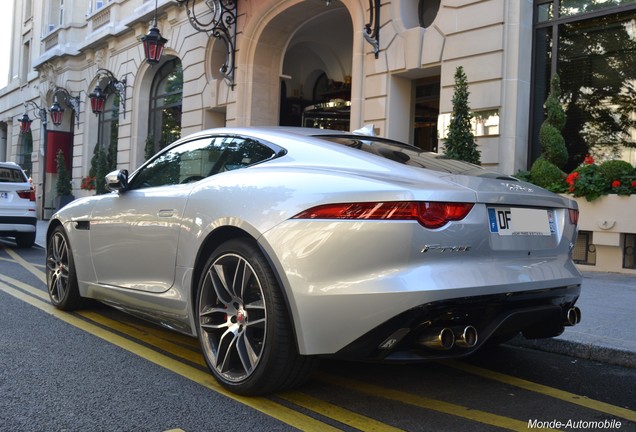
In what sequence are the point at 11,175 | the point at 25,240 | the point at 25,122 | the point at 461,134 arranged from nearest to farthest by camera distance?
the point at 461,134 < the point at 11,175 < the point at 25,240 < the point at 25,122

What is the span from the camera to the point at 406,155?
362 centimetres

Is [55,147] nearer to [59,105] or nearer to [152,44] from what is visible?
[59,105]

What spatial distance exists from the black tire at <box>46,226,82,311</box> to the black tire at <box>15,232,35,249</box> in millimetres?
7069

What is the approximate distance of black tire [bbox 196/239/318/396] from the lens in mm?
3035

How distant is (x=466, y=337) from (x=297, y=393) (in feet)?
3.33

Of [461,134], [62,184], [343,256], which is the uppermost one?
[461,134]

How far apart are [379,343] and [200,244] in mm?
1283

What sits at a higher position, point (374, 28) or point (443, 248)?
point (374, 28)

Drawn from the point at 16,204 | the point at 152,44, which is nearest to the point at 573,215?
the point at 16,204

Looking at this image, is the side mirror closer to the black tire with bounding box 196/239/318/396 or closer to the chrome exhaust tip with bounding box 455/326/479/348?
the black tire with bounding box 196/239/318/396

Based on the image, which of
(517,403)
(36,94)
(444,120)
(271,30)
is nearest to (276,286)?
(517,403)

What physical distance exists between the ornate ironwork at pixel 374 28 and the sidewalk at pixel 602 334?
6.95 meters

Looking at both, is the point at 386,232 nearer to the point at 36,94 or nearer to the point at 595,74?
the point at 595,74

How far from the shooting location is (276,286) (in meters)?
3.06
